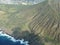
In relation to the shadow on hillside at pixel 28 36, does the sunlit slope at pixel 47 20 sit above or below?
above

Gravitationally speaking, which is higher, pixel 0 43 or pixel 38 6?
pixel 38 6

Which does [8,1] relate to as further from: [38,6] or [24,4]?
[38,6]

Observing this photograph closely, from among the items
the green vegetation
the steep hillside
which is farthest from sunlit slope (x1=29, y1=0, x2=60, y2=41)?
the steep hillside

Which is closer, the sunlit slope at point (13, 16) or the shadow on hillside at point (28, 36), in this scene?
the shadow on hillside at point (28, 36)

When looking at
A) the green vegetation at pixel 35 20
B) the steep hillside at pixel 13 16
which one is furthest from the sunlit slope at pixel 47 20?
the steep hillside at pixel 13 16

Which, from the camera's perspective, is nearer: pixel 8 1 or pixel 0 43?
pixel 0 43

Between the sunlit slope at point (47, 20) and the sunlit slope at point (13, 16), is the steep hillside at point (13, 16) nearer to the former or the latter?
the sunlit slope at point (13, 16)

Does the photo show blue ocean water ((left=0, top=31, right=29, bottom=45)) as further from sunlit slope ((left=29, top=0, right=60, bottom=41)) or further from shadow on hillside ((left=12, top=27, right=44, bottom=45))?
sunlit slope ((left=29, top=0, right=60, bottom=41))

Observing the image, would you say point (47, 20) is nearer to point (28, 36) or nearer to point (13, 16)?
point (28, 36)

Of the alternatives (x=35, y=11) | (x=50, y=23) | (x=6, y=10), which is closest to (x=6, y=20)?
(x=6, y=10)
